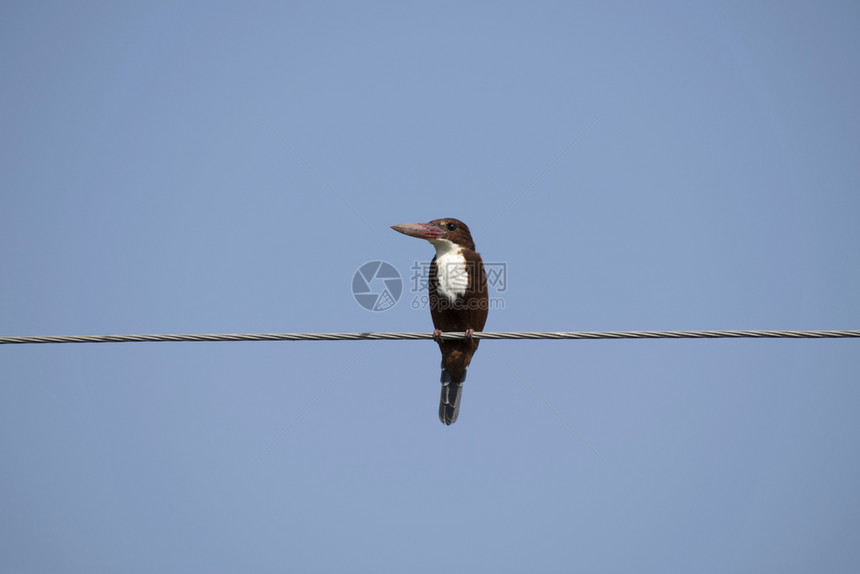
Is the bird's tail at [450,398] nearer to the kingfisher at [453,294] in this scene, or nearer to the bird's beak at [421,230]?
the kingfisher at [453,294]

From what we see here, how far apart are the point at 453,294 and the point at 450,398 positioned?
2.38 feet

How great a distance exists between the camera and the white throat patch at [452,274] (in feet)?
15.2

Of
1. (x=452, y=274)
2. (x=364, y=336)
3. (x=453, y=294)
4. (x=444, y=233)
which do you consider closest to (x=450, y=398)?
(x=453, y=294)

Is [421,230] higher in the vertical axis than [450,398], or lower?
higher

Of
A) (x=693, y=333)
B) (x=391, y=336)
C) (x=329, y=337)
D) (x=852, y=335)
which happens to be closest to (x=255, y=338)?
(x=329, y=337)

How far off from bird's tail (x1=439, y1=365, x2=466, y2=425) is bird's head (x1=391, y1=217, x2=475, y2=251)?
32.6 inches

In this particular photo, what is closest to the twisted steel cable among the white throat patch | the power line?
the power line

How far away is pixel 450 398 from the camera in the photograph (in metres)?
4.83

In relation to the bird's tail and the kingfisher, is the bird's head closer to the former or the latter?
the kingfisher

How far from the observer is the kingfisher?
183 inches

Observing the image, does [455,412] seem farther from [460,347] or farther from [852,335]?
[852,335]

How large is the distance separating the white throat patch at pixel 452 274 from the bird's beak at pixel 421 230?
160mm

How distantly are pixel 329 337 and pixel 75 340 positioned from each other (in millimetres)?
1133

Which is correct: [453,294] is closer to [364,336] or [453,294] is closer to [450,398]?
[450,398]
